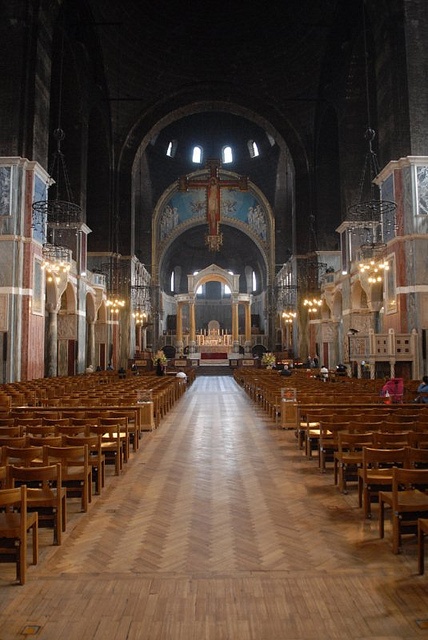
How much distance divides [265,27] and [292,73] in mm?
3150

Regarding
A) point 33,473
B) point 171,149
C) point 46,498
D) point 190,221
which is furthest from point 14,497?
point 171,149

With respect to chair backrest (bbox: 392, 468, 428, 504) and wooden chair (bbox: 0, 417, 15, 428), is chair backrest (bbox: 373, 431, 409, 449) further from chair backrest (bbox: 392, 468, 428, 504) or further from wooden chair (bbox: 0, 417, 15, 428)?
wooden chair (bbox: 0, 417, 15, 428)

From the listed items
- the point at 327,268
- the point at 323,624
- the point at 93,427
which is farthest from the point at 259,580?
the point at 327,268

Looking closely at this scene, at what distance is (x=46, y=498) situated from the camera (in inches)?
190

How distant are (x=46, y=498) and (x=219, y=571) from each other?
70.4 inches

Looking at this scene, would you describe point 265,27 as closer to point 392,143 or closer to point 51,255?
point 392,143

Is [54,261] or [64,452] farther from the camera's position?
[54,261]

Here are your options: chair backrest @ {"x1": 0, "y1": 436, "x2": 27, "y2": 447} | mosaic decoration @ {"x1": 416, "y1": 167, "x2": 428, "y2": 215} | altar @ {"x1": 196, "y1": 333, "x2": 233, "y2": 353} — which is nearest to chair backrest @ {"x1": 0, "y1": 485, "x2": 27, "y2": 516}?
chair backrest @ {"x1": 0, "y1": 436, "x2": 27, "y2": 447}

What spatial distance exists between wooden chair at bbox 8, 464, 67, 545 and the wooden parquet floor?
0.54 ft

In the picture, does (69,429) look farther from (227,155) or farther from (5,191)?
(227,155)

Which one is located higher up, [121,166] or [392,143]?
[121,166]

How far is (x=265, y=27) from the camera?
32094 mm

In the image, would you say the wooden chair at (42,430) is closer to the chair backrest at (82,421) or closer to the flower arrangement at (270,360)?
the chair backrest at (82,421)

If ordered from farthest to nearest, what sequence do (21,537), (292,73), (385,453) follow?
(292,73)
(385,453)
(21,537)
